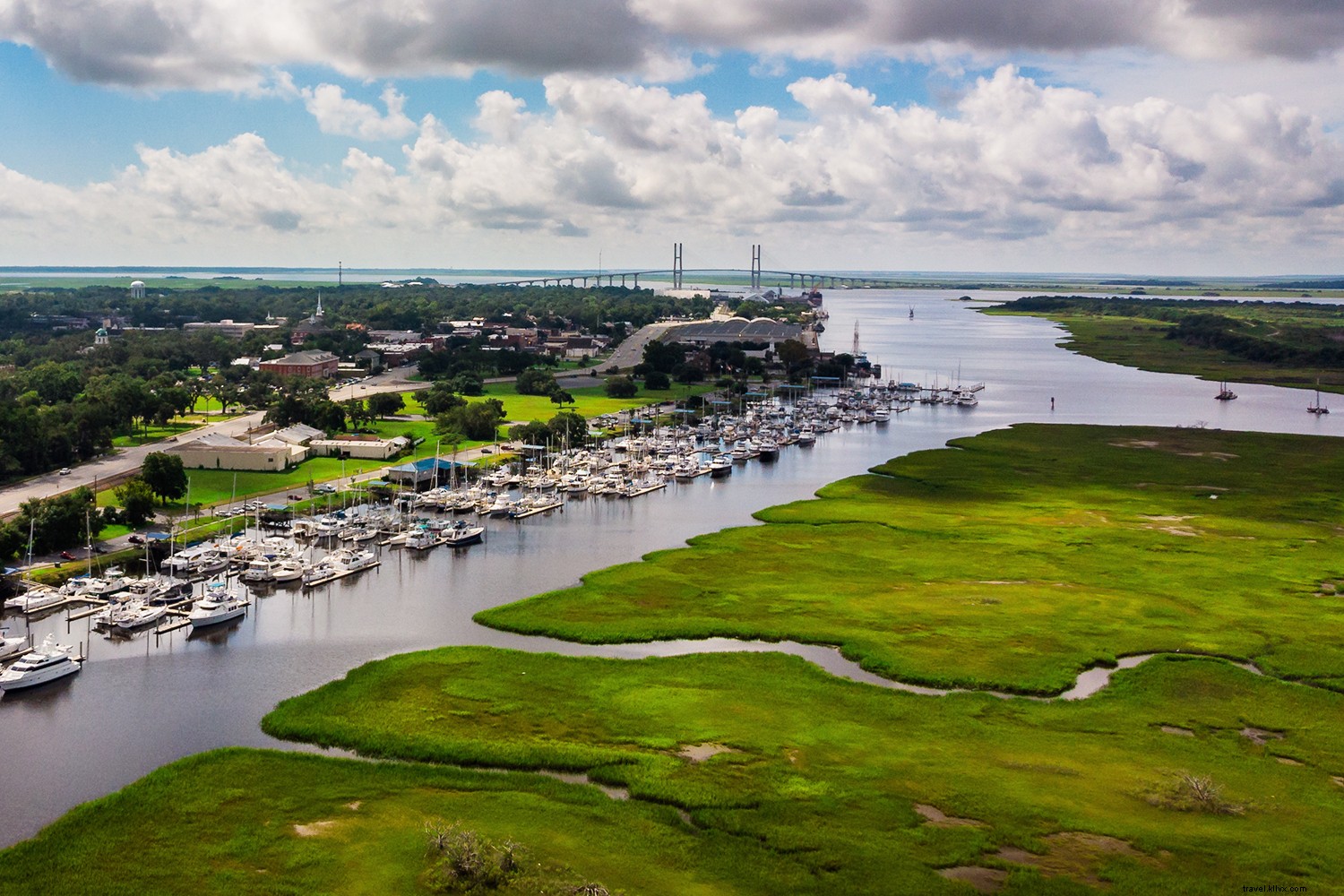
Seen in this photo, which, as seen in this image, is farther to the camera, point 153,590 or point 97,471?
point 97,471

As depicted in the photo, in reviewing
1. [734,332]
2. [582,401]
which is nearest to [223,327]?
[734,332]

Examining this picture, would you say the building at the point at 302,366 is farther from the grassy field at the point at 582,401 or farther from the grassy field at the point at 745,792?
the grassy field at the point at 745,792

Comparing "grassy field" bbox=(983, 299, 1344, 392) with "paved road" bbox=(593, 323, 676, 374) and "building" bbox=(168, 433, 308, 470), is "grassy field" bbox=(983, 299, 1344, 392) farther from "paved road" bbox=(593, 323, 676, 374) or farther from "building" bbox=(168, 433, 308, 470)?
"building" bbox=(168, 433, 308, 470)

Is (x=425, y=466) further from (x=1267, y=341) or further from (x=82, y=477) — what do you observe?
(x=1267, y=341)

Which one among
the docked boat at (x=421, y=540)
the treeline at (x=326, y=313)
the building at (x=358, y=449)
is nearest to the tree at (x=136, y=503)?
the docked boat at (x=421, y=540)

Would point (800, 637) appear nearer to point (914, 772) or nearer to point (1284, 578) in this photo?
point (914, 772)

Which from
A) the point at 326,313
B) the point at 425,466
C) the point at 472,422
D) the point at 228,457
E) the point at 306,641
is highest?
the point at 326,313
